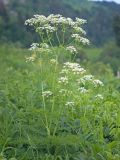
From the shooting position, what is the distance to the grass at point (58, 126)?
3947 millimetres

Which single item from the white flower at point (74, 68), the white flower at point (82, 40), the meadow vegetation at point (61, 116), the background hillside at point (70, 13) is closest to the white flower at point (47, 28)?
the meadow vegetation at point (61, 116)

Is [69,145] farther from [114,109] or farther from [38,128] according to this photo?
[114,109]

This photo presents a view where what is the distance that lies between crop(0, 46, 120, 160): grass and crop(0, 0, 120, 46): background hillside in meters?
28.8

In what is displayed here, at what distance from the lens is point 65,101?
443cm

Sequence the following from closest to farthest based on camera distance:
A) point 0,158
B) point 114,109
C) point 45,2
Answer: point 0,158 < point 114,109 < point 45,2

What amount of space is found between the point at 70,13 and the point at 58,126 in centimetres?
6685

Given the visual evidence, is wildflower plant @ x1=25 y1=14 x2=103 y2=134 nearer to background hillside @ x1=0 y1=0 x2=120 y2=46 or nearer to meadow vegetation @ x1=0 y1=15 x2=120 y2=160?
meadow vegetation @ x1=0 y1=15 x2=120 y2=160

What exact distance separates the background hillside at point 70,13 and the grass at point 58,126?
1132 inches

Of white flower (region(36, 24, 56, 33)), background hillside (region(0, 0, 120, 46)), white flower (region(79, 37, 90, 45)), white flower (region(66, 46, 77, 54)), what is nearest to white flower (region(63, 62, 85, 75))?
white flower (region(66, 46, 77, 54))

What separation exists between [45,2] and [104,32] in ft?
90.5

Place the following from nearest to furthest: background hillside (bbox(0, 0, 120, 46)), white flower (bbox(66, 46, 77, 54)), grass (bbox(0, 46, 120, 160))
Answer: grass (bbox(0, 46, 120, 160))
white flower (bbox(66, 46, 77, 54))
background hillside (bbox(0, 0, 120, 46))

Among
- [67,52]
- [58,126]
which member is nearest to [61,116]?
[58,126]

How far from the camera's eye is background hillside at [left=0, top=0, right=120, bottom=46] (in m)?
35.9

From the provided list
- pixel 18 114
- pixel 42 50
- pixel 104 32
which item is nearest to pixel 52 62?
pixel 42 50
